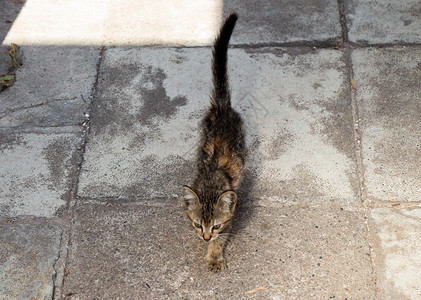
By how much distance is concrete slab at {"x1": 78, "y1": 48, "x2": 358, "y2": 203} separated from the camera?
389cm

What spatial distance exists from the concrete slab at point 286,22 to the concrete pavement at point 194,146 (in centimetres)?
2

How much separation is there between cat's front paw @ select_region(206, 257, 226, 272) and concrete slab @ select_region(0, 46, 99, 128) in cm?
197

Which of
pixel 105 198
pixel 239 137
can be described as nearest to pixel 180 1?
pixel 239 137

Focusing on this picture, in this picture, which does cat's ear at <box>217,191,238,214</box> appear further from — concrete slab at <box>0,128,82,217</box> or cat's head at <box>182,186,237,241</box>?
concrete slab at <box>0,128,82,217</box>

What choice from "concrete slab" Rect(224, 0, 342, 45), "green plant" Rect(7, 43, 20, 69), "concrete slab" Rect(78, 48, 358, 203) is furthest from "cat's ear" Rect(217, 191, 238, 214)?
"green plant" Rect(7, 43, 20, 69)

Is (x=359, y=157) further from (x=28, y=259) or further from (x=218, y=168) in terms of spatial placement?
(x=28, y=259)

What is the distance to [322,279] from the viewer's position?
327cm

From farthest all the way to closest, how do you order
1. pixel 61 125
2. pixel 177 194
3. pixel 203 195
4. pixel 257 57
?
pixel 257 57, pixel 61 125, pixel 177 194, pixel 203 195

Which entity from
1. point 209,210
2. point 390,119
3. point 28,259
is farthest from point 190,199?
point 390,119

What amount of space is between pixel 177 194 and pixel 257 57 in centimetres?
191

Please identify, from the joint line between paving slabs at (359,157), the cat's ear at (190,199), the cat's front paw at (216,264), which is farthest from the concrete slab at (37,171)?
the joint line between paving slabs at (359,157)

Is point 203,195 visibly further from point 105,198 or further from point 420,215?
point 420,215

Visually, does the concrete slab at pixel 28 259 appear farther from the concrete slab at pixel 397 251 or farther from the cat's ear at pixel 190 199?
the concrete slab at pixel 397 251

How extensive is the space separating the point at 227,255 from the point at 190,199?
1.77ft
